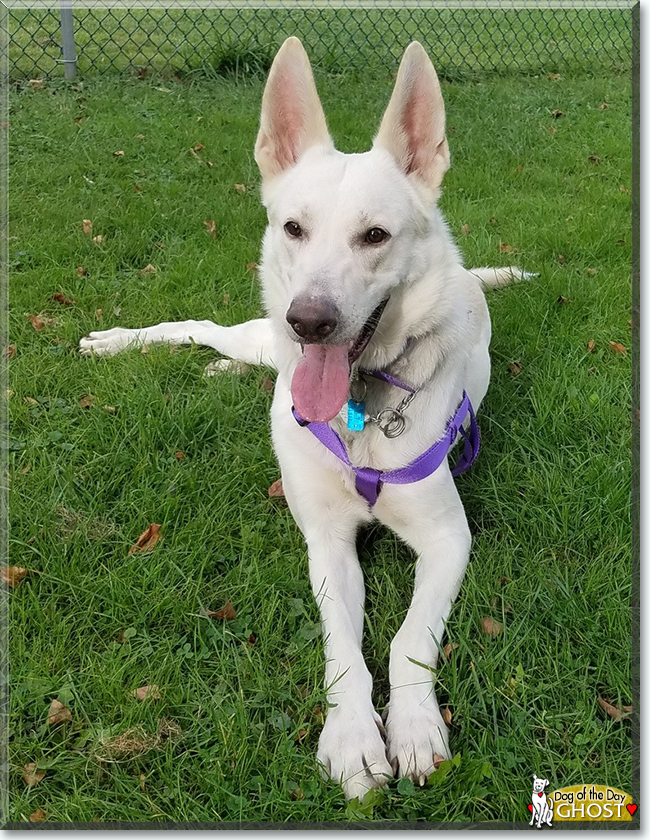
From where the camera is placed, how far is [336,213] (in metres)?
2.21

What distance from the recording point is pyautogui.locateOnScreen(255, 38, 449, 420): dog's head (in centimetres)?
209

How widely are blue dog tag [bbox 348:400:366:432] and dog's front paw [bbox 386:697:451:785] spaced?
0.92 meters

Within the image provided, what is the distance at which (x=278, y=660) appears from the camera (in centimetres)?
212

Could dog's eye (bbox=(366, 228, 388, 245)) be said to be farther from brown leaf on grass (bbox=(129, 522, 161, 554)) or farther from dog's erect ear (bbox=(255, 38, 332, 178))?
brown leaf on grass (bbox=(129, 522, 161, 554))

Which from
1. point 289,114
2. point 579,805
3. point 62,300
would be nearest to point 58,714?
point 579,805

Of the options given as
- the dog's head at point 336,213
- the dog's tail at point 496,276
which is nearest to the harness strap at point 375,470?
the dog's head at point 336,213

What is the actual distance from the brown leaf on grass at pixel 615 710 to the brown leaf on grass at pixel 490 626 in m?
0.35

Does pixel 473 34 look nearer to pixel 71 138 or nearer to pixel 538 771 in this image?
pixel 71 138

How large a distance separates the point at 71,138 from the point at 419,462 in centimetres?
→ 537

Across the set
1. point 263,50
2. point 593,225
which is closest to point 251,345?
point 593,225

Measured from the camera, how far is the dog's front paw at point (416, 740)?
181cm

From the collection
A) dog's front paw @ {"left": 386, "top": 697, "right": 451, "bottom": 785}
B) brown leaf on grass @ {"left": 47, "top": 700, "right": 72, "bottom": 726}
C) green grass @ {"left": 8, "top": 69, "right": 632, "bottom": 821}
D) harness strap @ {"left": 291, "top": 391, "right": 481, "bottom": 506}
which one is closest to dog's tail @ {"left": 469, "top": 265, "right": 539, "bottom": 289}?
green grass @ {"left": 8, "top": 69, "right": 632, "bottom": 821}

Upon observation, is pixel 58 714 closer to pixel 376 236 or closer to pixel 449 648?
pixel 449 648

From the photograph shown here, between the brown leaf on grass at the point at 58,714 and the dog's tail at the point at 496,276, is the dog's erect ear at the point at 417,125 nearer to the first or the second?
the dog's tail at the point at 496,276
